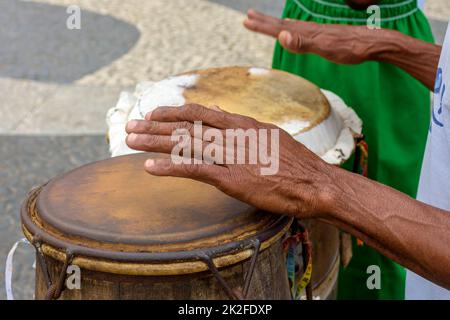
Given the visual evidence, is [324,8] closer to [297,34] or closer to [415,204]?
[297,34]

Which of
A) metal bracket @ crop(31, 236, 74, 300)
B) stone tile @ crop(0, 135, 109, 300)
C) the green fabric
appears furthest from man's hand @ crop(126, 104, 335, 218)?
stone tile @ crop(0, 135, 109, 300)

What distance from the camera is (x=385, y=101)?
2594 mm

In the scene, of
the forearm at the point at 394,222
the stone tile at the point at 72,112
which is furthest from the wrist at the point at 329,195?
the stone tile at the point at 72,112

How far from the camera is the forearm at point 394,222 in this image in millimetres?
1403

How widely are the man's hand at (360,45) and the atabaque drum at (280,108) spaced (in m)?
0.16

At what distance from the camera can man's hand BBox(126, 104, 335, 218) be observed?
137cm

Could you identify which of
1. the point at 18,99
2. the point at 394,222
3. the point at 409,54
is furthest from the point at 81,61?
the point at 394,222

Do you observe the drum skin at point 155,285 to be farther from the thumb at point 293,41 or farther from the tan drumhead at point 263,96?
the thumb at point 293,41

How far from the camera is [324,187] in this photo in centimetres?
143

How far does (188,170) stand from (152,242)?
0.51 ft

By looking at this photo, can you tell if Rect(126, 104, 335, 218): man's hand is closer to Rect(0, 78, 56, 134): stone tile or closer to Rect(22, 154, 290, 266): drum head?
Rect(22, 154, 290, 266): drum head

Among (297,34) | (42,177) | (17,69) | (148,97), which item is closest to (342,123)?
(297,34)

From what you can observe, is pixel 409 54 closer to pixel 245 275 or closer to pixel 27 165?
pixel 245 275

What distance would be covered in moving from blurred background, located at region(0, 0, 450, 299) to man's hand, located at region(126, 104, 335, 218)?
1.78 m
